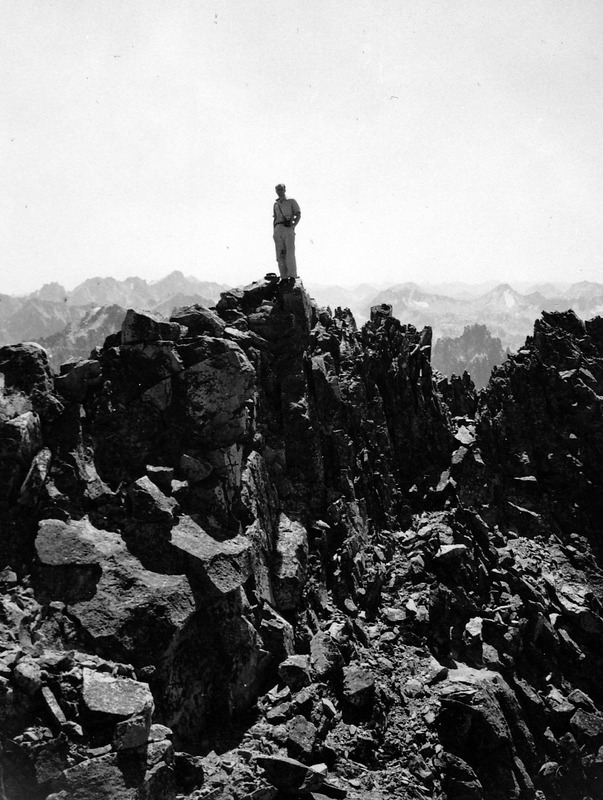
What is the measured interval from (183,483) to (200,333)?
4700 millimetres

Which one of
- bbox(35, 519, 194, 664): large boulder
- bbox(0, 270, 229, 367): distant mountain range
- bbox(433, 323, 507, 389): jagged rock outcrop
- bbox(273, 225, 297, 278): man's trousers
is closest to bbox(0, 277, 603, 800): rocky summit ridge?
bbox(35, 519, 194, 664): large boulder

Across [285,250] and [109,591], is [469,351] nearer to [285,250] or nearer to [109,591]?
[285,250]

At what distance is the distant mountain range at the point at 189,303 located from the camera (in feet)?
359

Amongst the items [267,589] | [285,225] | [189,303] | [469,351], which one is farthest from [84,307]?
[267,589]

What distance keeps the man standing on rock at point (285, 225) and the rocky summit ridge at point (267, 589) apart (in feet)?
4.83

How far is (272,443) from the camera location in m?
17.4

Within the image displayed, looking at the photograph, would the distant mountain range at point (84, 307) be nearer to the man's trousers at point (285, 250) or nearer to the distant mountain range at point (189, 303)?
the distant mountain range at point (189, 303)

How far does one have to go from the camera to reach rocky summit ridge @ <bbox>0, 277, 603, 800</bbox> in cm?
1029

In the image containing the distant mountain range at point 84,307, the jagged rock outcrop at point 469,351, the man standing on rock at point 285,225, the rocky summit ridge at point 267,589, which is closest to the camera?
the rocky summit ridge at point 267,589

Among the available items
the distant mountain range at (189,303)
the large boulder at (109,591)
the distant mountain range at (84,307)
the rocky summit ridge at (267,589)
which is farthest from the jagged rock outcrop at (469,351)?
the large boulder at (109,591)

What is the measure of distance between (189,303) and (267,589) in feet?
372

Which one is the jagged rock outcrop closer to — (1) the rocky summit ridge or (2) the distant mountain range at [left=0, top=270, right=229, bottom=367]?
(2) the distant mountain range at [left=0, top=270, right=229, bottom=367]

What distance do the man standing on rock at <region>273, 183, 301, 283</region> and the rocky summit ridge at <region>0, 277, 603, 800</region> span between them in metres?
1.47

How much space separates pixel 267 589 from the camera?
1434 centimetres
